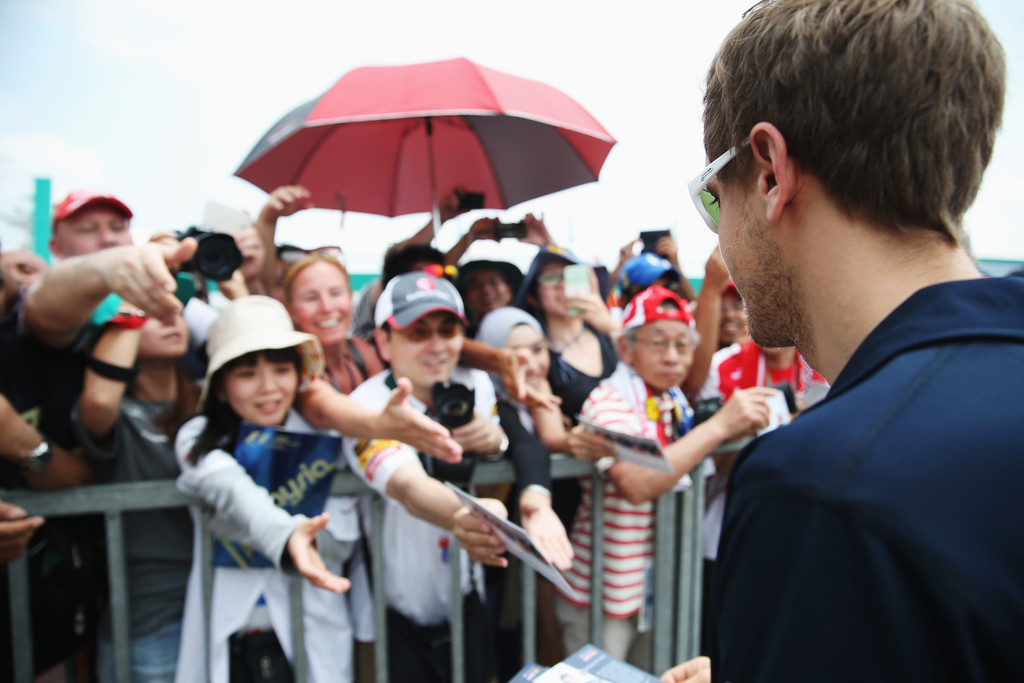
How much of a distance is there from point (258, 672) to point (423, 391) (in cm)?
113

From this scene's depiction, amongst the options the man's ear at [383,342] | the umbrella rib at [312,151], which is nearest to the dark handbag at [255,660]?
the man's ear at [383,342]

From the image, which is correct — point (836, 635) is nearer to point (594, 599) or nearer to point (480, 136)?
point (594, 599)

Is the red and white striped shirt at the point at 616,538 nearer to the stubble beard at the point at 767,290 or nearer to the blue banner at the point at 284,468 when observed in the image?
the blue banner at the point at 284,468

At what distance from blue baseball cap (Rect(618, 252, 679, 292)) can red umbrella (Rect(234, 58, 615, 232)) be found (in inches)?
29.1

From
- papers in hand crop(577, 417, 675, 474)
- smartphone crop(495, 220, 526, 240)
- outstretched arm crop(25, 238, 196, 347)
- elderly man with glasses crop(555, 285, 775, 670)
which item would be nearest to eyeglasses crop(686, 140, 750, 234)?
papers in hand crop(577, 417, 675, 474)

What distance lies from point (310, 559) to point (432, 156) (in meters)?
Answer: 2.54

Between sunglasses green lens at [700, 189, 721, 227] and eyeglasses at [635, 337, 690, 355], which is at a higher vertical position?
sunglasses green lens at [700, 189, 721, 227]

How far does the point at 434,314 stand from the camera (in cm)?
246

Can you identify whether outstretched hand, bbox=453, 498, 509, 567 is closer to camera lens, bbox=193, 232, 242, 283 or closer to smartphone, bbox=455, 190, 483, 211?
camera lens, bbox=193, 232, 242, 283

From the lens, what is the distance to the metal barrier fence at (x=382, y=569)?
192 cm

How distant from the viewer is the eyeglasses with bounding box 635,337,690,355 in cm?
288

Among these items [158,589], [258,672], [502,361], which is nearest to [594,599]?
[502,361]

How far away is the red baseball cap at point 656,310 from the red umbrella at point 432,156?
993 mm

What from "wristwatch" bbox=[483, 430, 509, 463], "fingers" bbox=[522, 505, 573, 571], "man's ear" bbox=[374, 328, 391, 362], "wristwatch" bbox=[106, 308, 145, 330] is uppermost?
→ "wristwatch" bbox=[106, 308, 145, 330]
